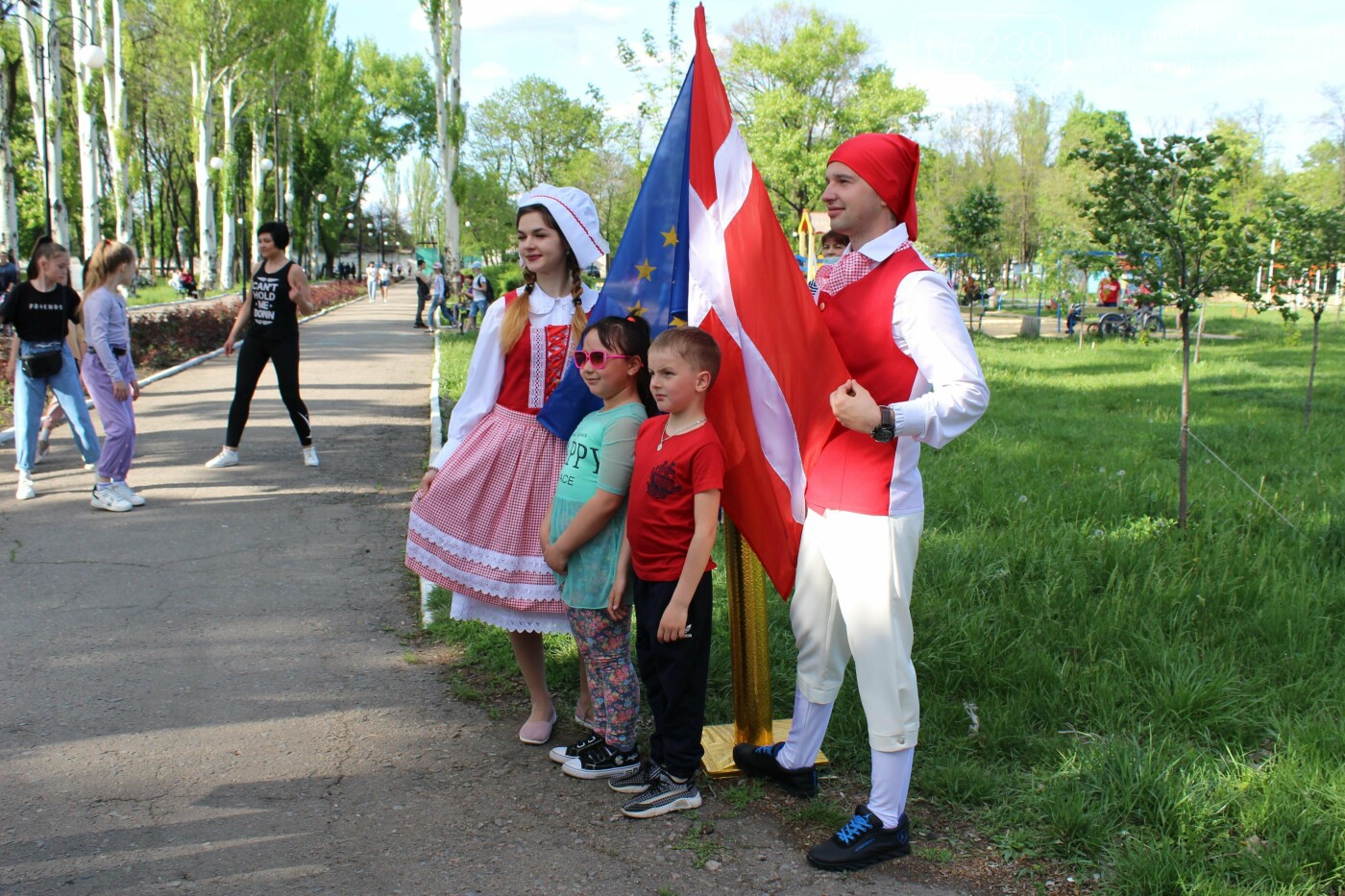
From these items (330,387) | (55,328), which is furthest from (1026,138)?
(55,328)

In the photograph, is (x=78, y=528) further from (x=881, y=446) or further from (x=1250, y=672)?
(x=1250, y=672)

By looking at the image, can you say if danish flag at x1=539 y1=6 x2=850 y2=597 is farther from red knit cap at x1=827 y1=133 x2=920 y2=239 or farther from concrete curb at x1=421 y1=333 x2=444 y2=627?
concrete curb at x1=421 y1=333 x2=444 y2=627

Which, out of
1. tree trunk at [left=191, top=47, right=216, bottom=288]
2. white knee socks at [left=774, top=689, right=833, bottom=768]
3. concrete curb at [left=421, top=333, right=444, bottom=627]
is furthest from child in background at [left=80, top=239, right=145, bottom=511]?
tree trunk at [left=191, top=47, right=216, bottom=288]

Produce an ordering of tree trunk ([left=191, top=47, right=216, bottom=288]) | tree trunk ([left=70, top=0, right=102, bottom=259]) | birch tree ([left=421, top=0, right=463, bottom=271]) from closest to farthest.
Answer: tree trunk ([left=70, top=0, right=102, bottom=259]) → birch tree ([left=421, top=0, right=463, bottom=271]) → tree trunk ([left=191, top=47, right=216, bottom=288])

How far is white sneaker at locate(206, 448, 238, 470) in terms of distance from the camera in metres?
8.70

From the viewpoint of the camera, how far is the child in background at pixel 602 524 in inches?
132

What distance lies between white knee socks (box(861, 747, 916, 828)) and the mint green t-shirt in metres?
1.00

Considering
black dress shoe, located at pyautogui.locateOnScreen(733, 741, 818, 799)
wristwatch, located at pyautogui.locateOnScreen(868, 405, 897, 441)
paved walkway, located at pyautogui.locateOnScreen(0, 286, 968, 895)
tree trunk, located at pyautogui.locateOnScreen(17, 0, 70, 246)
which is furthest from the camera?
tree trunk, located at pyautogui.locateOnScreen(17, 0, 70, 246)

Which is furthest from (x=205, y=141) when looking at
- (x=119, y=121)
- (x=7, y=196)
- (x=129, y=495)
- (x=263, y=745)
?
(x=263, y=745)

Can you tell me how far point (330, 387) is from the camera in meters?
14.5

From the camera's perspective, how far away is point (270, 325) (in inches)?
336

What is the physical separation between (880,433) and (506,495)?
4.91 ft

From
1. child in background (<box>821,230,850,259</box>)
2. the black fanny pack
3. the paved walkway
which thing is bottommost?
the paved walkway

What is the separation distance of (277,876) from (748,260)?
222 centimetres
